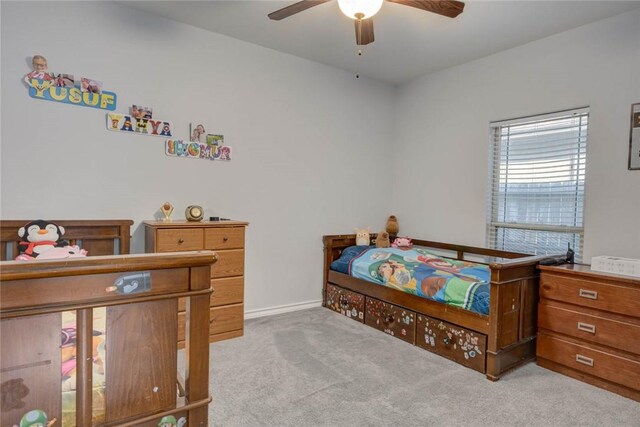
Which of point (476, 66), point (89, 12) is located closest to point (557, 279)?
point (476, 66)

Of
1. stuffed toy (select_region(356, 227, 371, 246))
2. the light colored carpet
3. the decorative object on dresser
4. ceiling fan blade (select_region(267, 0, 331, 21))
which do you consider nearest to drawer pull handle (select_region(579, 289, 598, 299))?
Result: the light colored carpet

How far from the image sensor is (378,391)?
7.17 feet

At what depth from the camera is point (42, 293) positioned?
3.22 feet

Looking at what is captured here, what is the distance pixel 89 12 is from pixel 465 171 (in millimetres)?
3422

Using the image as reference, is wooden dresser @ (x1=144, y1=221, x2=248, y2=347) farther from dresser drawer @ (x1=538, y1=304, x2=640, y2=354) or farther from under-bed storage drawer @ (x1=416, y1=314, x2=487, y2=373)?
dresser drawer @ (x1=538, y1=304, x2=640, y2=354)

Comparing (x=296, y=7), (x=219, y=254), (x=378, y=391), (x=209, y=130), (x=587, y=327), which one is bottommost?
(x=378, y=391)

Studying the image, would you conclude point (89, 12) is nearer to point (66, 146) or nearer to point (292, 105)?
point (66, 146)

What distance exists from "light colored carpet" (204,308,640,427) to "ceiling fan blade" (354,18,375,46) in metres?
2.12

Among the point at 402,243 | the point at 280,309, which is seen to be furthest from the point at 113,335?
the point at 402,243

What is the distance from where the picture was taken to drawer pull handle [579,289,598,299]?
2302 mm

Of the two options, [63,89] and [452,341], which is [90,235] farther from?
[452,341]

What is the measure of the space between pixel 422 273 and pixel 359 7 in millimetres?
1941

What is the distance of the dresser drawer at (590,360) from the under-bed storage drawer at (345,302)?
1.42 meters

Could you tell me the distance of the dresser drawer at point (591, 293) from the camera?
2166 millimetres
